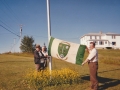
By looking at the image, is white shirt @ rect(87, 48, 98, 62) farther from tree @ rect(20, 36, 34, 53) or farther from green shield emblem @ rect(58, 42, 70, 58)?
tree @ rect(20, 36, 34, 53)

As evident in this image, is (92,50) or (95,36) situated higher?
(95,36)

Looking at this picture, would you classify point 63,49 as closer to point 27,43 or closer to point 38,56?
point 38,56

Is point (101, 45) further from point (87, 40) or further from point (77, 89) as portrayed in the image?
point (77, 89)

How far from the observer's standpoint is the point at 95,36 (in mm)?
73125

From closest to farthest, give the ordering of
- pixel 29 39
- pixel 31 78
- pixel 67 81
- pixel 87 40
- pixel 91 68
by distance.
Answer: pixel 91 68 → pixel 31 78 → pixel 67 81 → pixel 29 39 → pixel 87 40

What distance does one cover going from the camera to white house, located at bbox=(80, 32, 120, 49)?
72.2 metres

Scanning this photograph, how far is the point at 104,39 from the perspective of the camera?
73.2 meters

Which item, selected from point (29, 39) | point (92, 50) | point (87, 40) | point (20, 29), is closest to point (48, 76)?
point (92, 50)

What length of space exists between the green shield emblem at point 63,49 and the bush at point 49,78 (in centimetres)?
99

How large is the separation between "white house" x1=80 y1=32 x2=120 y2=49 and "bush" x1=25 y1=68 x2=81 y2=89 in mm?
63242

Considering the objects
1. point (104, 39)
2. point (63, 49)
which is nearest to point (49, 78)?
point (63, 49)

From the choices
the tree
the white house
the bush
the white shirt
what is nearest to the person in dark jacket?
the bush

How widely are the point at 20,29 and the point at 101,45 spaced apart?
37.3 metres

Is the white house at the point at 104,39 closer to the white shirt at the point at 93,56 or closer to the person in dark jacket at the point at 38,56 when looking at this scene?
the person in dark jacket at the point at 38,56
